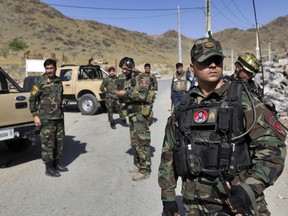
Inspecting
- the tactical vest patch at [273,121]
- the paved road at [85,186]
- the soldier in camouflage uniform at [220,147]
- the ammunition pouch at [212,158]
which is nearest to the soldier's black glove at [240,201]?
the soldier in camouflage uniform at [220,147]

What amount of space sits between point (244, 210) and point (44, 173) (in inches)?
167

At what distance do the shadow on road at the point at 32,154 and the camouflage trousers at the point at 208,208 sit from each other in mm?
→ 4106

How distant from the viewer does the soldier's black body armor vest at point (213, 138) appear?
6.07 ft

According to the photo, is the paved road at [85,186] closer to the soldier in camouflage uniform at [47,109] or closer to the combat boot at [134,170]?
the combat boot at [134,170]

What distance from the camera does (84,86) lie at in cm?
1189

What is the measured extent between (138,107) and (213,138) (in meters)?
3.13

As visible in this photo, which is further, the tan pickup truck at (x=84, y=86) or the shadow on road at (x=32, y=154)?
the tan pickup truck at (x=84, y=86)

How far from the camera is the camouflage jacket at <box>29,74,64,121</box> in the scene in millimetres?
5137

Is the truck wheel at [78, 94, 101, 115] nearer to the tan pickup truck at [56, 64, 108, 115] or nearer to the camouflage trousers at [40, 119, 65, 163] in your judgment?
the tan pickup truck at [56, 64, 108, 115]

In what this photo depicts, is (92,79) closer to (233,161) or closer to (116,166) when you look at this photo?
(116,166)

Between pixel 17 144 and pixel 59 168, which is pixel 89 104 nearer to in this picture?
pixel 17 144

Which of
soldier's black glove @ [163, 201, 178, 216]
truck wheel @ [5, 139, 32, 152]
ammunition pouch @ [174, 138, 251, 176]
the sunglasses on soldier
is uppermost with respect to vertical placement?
the sunglasses on soldier

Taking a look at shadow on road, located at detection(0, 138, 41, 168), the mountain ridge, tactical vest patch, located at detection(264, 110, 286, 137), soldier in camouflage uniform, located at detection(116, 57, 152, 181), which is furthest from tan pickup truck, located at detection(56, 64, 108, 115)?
the mountain ridge

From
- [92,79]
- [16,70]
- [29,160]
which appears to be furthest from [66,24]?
[29,160]
